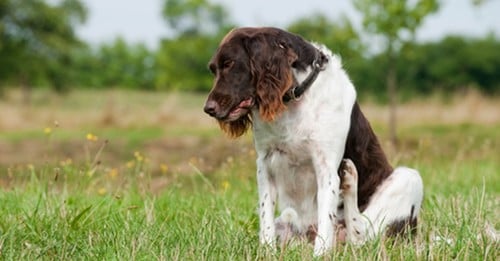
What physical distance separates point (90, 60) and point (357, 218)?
217 ft

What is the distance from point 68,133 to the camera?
23.0 meters

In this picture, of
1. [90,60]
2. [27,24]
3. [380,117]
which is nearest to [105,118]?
[380,117]

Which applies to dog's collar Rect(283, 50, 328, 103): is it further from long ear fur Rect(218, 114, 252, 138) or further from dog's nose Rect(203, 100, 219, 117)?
dog's nose Rect(203, 100, 219, 117)

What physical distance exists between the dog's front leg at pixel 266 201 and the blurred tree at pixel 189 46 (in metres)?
44.5

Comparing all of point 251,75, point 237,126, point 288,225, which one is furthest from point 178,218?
point 251,75

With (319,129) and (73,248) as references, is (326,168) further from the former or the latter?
(73,248)

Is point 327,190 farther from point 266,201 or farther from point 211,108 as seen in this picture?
point 211,108

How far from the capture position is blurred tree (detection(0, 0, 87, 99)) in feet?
123

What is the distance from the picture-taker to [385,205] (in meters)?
5.34

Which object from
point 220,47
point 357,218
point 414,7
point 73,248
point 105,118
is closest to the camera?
point 73,248

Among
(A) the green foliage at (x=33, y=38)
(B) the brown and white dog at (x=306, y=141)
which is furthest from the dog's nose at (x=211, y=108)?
(A) the green foliage at (x=33, y=38)

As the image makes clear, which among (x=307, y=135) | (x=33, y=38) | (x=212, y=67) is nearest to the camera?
(x=212, y=67)

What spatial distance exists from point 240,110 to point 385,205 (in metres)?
1.30

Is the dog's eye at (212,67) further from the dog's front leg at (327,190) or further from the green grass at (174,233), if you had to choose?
the green grass at (174,233)
